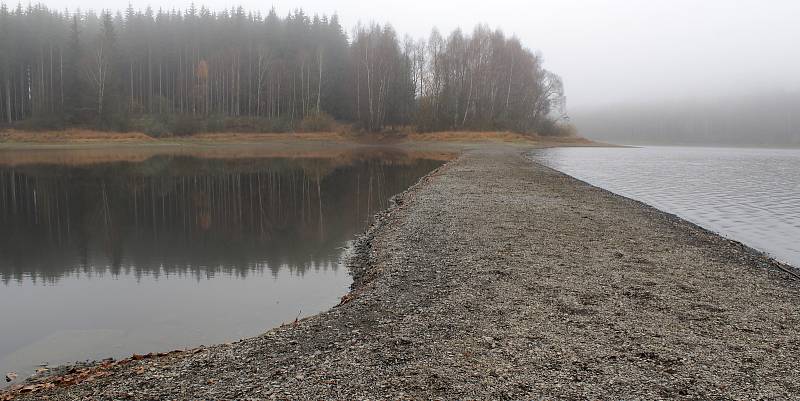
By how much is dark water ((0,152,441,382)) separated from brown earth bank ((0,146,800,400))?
3.96ft

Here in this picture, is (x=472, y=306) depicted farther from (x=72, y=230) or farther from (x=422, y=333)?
(x=72, y=230)

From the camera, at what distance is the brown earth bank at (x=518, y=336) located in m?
5.28

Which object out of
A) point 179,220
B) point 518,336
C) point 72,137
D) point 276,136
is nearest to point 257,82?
point 276,136

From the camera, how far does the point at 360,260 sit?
39.3 feet

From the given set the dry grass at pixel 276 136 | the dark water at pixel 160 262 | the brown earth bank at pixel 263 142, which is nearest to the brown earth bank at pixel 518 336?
the dark water at pixel 160 262

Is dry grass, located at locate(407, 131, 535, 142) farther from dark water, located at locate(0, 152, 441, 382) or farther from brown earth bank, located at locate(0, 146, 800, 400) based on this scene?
brown earth bank, located at locate(0, 146, 800, 400)

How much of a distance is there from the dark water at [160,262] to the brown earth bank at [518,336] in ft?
3.96

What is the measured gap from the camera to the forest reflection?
12.2 metres

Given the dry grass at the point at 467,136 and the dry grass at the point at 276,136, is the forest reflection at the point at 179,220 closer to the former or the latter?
the dry grass at the point at 467,136

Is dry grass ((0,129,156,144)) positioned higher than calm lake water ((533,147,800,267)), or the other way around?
dry grass ((0,129,156,144))

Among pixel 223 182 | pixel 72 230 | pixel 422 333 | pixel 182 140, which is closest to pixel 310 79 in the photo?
pixel 182 140

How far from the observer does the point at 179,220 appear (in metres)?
17.6

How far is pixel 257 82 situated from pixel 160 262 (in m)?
74.2

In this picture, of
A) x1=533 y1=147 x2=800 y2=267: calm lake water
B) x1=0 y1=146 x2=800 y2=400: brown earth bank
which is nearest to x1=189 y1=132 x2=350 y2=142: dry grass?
x1=533 y1=147 x2=800 y2=267: calm lake water
